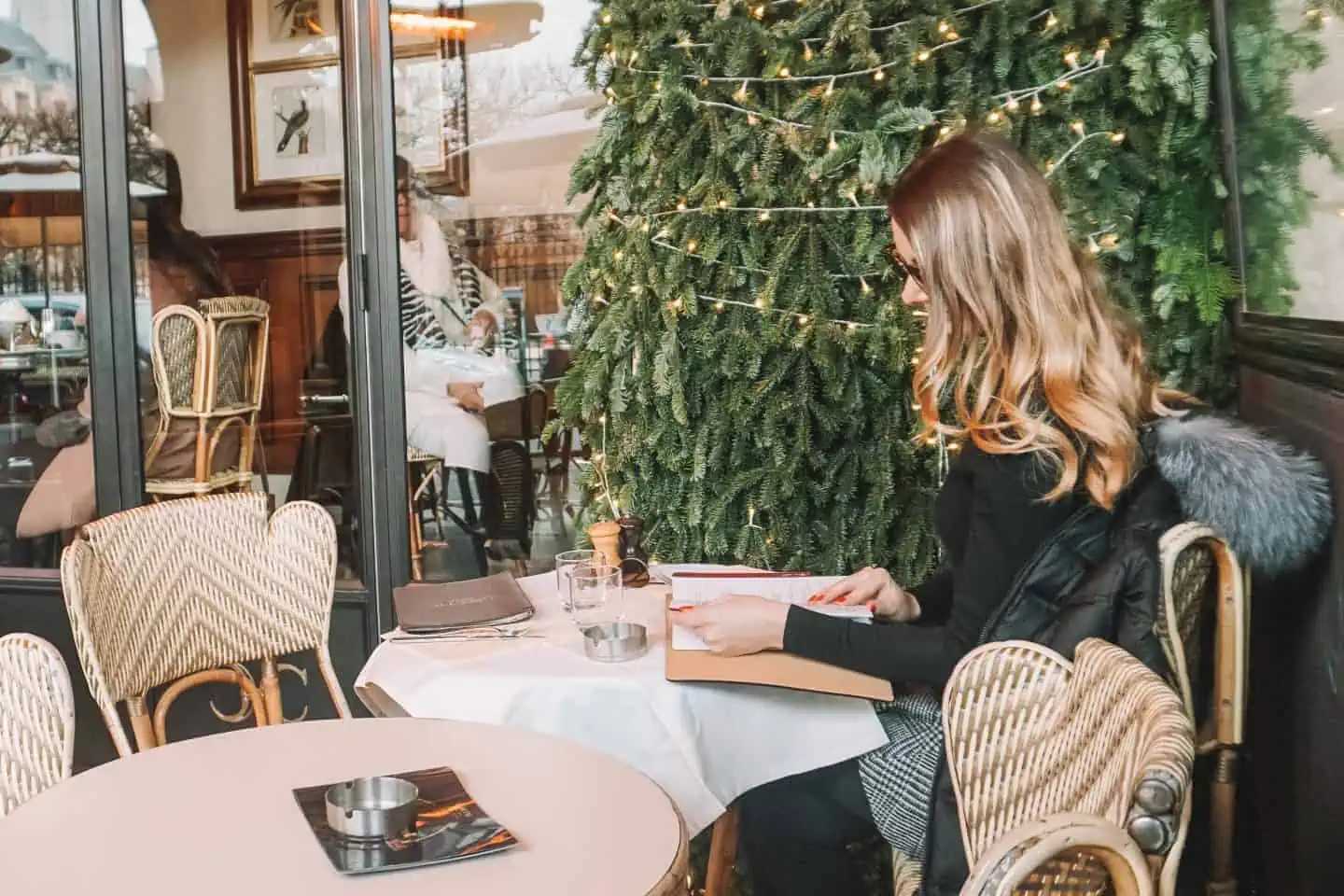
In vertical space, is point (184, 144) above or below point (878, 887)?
above

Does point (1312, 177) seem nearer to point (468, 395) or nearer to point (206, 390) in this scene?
point (468, 395)

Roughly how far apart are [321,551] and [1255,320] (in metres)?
1.90

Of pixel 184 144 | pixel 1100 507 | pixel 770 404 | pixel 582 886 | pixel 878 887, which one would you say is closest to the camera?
pixel 582 886

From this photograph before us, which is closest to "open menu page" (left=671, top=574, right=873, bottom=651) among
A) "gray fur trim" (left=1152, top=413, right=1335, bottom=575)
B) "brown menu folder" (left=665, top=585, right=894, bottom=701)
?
"brown menu folder" (left=665, top=585, right=894, bottom=701)

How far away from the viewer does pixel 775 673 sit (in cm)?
179

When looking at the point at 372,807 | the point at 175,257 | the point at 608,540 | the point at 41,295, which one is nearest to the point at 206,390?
the point at 175,257

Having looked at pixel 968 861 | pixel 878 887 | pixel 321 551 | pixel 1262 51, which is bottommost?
pixel 878 887

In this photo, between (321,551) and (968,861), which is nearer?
(968,861)

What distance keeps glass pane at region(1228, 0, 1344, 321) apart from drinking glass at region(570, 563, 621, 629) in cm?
108

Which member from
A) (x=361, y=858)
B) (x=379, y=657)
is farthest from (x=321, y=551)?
(x=361, y=858)

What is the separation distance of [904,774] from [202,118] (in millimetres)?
3524

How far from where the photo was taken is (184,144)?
4.30 meters

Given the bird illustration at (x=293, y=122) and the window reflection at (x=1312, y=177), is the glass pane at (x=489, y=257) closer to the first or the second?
the bird illustration at (x=293, y=122)

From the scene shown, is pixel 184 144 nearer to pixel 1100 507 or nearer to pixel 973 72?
pixel 973 72
